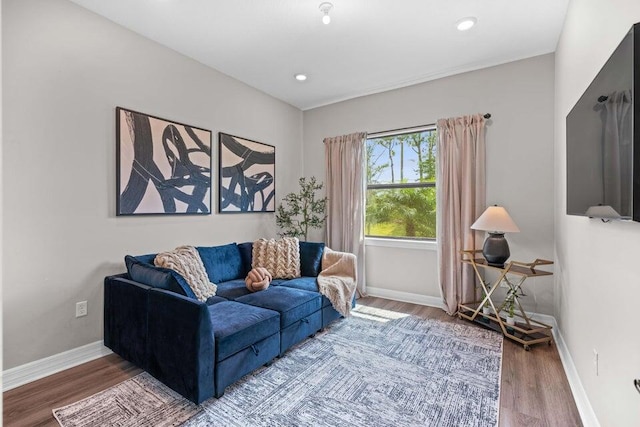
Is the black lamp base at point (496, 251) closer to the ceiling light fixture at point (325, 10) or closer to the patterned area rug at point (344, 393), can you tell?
the patterned area rug at point (344, 393)

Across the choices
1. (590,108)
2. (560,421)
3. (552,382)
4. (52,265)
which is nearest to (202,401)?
(52,265)

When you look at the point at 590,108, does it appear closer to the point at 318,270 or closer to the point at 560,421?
the point at 560,421

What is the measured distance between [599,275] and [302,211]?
11.1 ft

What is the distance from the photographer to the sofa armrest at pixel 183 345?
1.91 m

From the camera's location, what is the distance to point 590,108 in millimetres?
1608

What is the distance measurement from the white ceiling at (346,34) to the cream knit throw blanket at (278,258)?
199cm

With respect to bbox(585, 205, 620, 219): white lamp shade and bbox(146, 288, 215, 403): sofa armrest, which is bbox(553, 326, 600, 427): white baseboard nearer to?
bbox(585, 205, 620, 219): white lamp shade

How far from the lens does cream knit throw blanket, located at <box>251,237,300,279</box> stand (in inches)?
134

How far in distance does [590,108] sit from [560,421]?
178 centimetres

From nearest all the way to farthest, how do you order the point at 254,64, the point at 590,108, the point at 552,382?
the point at 590,108
the point at 552,382
the point at 254,64

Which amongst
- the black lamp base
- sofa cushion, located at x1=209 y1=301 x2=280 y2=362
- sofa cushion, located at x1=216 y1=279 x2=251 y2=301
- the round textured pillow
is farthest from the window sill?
sofa cushion, located at x1=209 y1=301 x2=280 y2=362

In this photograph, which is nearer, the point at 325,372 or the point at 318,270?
the point at 325,372

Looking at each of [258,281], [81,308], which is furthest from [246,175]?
[81,308]

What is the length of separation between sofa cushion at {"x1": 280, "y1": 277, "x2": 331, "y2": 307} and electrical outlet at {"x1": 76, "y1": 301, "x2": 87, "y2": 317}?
163 centimetres
